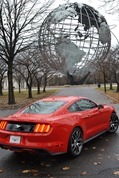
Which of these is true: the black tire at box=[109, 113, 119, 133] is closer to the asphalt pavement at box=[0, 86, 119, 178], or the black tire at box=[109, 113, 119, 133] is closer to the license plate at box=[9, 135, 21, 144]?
the asphalt pavement at box=[0, 86, 119, 178]

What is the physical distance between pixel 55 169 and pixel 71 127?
42.9 inches

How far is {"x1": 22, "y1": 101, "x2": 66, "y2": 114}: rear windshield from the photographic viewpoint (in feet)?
23.1

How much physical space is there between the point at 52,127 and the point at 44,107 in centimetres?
121

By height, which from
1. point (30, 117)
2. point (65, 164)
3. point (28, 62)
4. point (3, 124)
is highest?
point (28, 62)

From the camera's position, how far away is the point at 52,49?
28.3 m

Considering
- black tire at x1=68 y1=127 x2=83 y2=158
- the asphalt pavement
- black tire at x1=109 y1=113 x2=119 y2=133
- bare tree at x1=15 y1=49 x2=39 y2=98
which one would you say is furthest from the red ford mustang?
bare tree at x1=15 y1=49 x2=39 y2=98

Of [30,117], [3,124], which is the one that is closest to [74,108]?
[30,117]

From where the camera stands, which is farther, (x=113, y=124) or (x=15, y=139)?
(x=113, y=124)

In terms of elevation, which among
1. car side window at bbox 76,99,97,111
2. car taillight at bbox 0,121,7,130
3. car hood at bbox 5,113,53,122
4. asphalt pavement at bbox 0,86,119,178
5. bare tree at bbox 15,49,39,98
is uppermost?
bare tree at bbox 15,49,39,98

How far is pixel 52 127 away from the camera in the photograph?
20.2 ft

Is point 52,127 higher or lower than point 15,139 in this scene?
higher

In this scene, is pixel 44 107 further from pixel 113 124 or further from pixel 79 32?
pixel 79 32

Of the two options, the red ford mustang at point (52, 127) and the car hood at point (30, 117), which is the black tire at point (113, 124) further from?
the car hood at point (30, 117)

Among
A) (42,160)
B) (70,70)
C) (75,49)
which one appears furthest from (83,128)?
(70,70)
